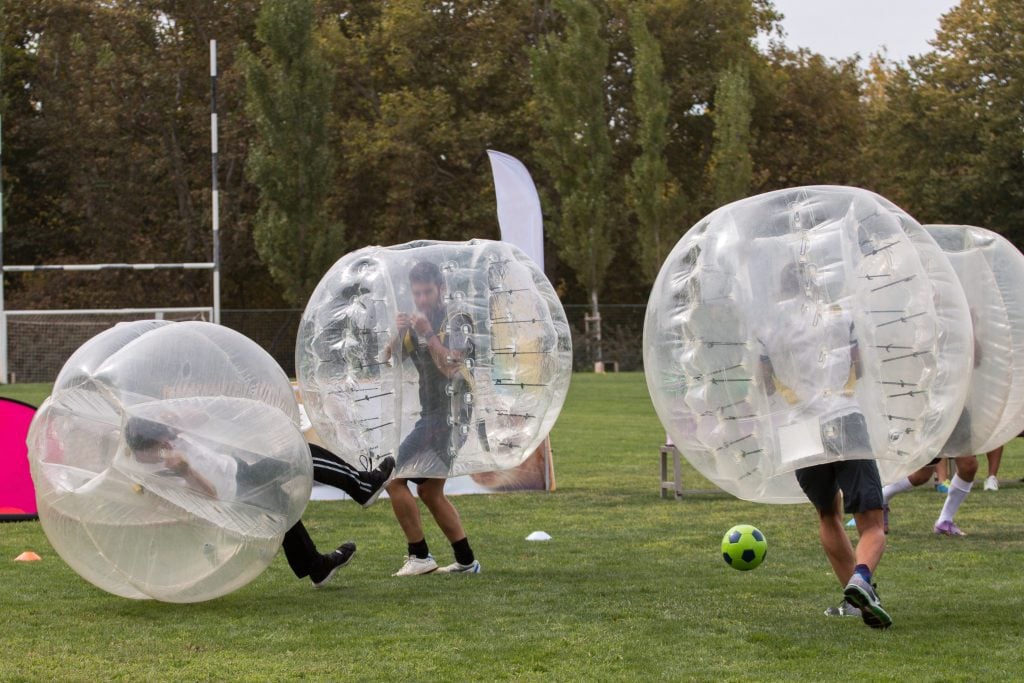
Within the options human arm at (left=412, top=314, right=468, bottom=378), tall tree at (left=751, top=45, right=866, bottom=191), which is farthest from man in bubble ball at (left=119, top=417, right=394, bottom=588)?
tall tree at (left=751, top=45, right=866, bottom=191)

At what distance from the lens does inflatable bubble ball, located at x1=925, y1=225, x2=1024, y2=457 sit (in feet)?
24.6

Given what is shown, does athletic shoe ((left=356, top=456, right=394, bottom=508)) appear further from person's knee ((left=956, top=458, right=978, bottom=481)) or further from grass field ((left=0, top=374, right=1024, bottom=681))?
person's knee ((left=956, top=458, right=978, bottom=481))

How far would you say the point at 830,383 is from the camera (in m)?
6.30

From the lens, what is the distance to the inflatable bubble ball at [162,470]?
22.7 feet

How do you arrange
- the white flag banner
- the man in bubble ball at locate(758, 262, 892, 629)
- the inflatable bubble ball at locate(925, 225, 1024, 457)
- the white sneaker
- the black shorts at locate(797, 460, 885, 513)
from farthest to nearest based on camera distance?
the white flag banner → the white sneaker → the inflatable bubble ball at locate(925, 225, 1024, 457) → the black shorts at locate(797, 460, 885, 513) → the man in bubble ball at locate(758, 262, 892, 629)

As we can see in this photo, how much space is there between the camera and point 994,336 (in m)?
7.65

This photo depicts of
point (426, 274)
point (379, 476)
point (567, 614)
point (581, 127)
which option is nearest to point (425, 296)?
point (426, 274)

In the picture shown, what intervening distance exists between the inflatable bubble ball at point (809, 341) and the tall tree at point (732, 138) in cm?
3175

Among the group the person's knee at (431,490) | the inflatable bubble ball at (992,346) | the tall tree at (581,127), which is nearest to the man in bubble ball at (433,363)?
the person's knee at (431,490)

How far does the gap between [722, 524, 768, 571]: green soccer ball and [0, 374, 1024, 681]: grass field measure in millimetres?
120

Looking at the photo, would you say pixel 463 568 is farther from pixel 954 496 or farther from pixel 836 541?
pixel 954 496

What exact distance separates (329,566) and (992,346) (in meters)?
3.93

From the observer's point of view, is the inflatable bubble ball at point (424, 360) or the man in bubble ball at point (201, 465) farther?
the inflatable bubble ball at point (424, 360)

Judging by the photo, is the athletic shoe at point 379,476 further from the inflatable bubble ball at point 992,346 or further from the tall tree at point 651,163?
the tall tree at point 651,163
